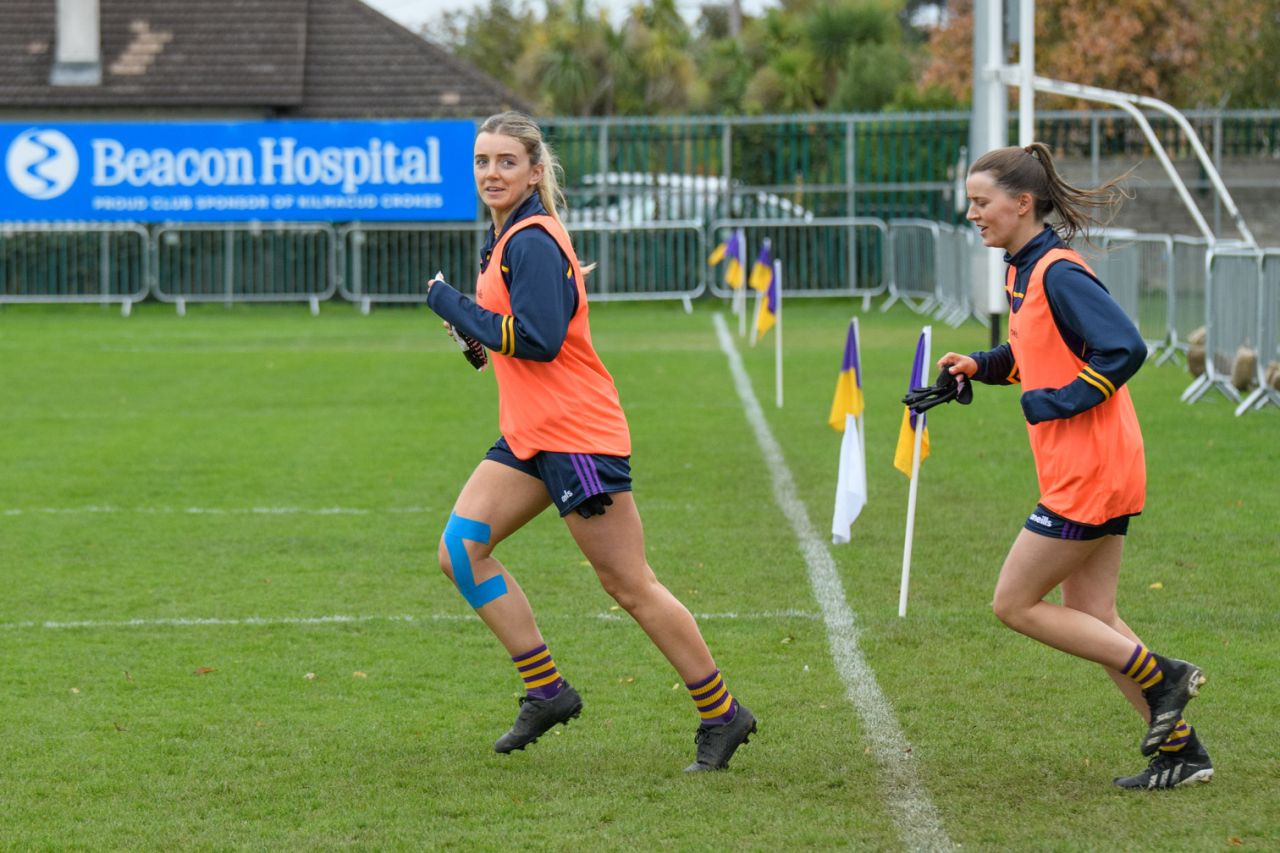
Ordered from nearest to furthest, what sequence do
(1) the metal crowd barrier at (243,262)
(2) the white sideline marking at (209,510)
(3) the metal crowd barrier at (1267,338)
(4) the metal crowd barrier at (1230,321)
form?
(2) the white sideline marking at (209,510), (3) the metal crowd barrier at (1267,338), (4) the metal crowd barrier at (1230,321), (1) the metal crowd barrier at (243,262)

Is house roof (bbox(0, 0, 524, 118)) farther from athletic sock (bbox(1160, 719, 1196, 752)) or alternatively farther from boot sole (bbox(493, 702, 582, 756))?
athletic sock (bbox(1160, 719, 1196, 752))

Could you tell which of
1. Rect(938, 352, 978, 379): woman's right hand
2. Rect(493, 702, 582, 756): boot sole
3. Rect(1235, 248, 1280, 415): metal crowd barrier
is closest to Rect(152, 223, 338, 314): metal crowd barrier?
Rect(1235, 248, 1280, 415): metal crowd barrier

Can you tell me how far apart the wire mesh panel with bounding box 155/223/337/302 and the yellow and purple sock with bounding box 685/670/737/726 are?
2270 cm

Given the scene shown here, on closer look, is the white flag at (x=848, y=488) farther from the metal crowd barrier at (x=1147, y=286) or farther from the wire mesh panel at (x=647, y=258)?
the wire mesh panel at (x=647, y=258)

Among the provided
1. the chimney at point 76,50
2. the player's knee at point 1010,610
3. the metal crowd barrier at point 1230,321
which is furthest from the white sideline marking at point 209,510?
the chimney at point 76,50

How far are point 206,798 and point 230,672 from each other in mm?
1565

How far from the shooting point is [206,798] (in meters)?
5.45

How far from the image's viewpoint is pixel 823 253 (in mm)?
27906

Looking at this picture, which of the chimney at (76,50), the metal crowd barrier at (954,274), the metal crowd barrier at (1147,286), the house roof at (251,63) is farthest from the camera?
the chimney at (76,50)

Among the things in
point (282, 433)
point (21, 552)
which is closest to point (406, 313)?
point (282, 433)

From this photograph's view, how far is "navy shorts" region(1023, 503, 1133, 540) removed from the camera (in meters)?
5.21

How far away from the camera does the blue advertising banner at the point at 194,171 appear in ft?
89.7

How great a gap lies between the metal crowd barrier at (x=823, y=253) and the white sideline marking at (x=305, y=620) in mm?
19931

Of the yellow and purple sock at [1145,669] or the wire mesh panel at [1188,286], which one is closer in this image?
the yellow and purple sock at [1145,669]
